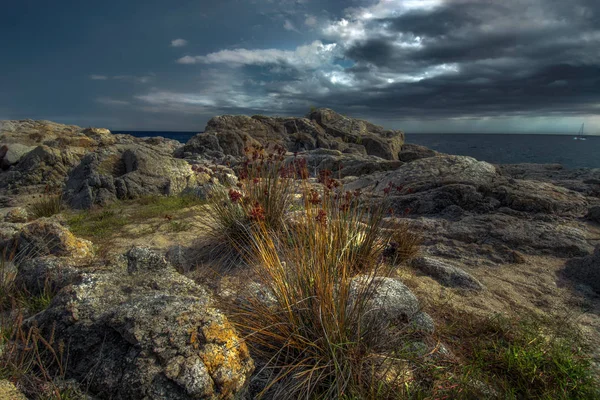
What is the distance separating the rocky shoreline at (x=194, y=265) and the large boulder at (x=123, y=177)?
4cm

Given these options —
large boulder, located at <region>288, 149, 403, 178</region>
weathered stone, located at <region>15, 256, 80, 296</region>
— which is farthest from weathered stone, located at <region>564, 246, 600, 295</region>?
large boulder, located at <region>288, 149, 403, 178</region>

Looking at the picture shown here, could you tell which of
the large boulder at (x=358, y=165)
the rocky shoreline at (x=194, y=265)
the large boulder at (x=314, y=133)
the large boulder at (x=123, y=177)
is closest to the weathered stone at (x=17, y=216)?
the rocky shoreline at (x=194, y=265)

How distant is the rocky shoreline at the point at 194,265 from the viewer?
1887mm

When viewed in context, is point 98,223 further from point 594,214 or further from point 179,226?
point 594,214

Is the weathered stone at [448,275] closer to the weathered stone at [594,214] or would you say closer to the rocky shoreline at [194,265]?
the rocky shoreline at [194,265]

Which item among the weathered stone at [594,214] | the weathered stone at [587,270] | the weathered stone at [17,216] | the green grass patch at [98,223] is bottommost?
the weathered stone at [587,270]

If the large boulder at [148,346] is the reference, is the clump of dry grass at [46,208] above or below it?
below

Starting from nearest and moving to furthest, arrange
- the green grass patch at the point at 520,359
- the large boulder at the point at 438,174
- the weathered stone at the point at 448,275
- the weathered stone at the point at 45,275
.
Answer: the green grass patch at the point at 520,359, the weathered stone at the point at 45,275, the weathered stone at the point at 448,275, the large boulder at the point at 438,174

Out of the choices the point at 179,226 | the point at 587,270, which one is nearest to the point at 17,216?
the point at 179,226

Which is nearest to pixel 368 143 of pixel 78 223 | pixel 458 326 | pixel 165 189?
pixel 165 189

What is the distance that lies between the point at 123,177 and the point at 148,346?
324 inches

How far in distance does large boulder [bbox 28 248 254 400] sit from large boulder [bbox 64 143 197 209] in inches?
266

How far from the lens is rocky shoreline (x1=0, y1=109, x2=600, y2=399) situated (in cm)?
189

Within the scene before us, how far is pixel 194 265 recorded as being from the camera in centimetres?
425
